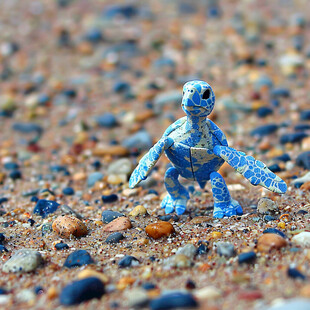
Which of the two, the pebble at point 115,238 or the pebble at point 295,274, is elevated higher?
the pebble at point 295,274

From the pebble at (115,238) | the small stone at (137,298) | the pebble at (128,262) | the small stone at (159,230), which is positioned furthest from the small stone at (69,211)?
the small stone at (137,298)

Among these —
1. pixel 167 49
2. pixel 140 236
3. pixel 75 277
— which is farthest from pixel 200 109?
pixel 167 49

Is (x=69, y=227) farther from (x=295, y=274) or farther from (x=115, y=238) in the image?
(x=295, y=274)

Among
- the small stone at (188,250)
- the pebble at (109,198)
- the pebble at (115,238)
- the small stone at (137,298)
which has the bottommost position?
the pebble at (109,198)

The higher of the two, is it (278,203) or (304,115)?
(304,115)

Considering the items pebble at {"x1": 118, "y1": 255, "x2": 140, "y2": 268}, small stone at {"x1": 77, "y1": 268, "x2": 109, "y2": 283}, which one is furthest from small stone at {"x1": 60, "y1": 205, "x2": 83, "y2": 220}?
small stone at {"x1": 77, "y1": 268, "x2": 109, "y2": 283}

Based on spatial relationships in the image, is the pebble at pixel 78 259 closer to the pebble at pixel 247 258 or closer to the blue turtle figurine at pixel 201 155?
the blue turtle figurine at pixel 201 155

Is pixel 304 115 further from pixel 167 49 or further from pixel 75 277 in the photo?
pixel 75 277
